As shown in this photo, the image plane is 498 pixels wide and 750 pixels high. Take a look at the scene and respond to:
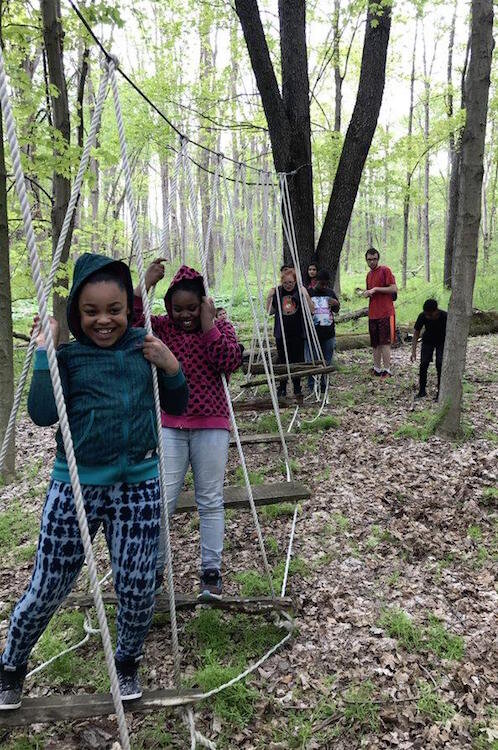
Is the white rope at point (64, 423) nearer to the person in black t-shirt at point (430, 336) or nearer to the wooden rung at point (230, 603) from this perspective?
the wooden rung at point (230, 603)

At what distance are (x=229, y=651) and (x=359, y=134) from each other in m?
6.41

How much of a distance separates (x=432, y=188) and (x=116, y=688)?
35.2 meters

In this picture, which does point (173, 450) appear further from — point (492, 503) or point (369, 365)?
point (369, 365)

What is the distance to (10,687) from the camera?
1.78 metres

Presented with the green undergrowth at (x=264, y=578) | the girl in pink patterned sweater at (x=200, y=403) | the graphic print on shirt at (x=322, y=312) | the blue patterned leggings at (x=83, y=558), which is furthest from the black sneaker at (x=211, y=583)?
the graphic print on shirt at (x=322, y=312)

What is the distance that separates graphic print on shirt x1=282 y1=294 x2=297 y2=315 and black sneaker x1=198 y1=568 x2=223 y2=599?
398cm

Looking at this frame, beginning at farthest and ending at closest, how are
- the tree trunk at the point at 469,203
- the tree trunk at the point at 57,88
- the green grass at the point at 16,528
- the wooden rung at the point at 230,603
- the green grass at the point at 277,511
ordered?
the tree trunk at the point at 57,88 → the tree trunk at the point at 469,203 → the green grass at the point at 277,511 → the green grass at the point at 16,528 → the wooden rung at the point at 230,603

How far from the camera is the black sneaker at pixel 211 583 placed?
2580mm

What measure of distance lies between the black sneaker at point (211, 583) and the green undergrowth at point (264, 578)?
0.58 m

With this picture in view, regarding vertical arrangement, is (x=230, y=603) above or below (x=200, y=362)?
below

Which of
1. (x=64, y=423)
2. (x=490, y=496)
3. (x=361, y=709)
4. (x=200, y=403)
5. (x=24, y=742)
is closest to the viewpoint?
(x=64, y=423)

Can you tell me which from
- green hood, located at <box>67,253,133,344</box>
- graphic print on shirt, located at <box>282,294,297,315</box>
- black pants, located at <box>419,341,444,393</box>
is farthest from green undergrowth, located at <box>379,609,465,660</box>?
graphic print on shirt, located at <box>282,294,297,315</box>

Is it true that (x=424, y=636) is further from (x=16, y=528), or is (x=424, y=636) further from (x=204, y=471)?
(x=16, y=528)

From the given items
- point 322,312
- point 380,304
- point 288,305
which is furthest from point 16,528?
point 380,304
